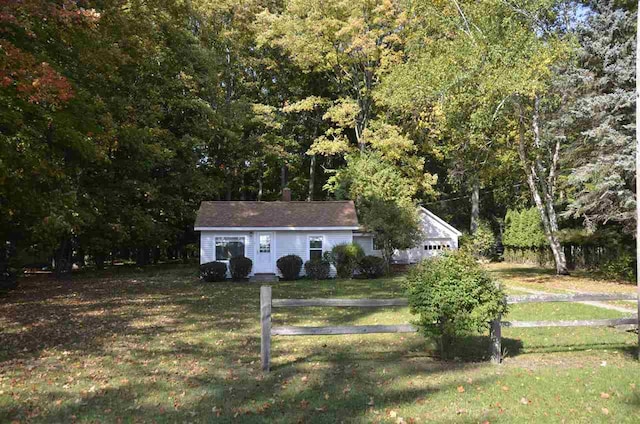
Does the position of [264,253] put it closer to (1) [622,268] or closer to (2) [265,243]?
(2) [265,243]

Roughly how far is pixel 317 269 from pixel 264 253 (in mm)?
3135

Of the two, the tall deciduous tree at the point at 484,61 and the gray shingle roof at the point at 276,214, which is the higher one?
the tall deciduous tree at the point at 484,61

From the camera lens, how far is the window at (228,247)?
2575cm

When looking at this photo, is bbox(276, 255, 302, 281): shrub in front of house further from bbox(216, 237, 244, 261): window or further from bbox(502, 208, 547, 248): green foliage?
bbox(502, 208, 547, 248): green foliage

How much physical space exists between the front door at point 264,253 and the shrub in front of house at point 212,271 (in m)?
2.57

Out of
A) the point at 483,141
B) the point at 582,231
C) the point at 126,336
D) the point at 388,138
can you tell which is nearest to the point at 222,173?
the point at 388,138

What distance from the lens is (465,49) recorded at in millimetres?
20219

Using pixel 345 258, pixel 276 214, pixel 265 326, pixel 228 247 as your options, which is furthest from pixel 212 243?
pixel 265 326

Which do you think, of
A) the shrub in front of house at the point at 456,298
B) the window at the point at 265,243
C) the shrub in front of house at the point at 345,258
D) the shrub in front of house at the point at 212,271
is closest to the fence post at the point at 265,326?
the shrub in front of house at the point at 456,298

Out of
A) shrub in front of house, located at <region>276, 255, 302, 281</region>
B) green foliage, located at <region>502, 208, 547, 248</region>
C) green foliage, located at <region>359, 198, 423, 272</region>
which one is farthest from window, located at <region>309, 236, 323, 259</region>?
green foliage, located at <region>502, 208, 547, 248</region>

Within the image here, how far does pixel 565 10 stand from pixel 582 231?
10516mm

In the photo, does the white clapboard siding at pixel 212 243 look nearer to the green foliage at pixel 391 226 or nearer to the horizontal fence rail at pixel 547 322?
the green foliage at pixel 391 226

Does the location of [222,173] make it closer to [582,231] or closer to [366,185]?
[366,185]

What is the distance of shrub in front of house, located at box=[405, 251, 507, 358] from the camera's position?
22.9 feet
